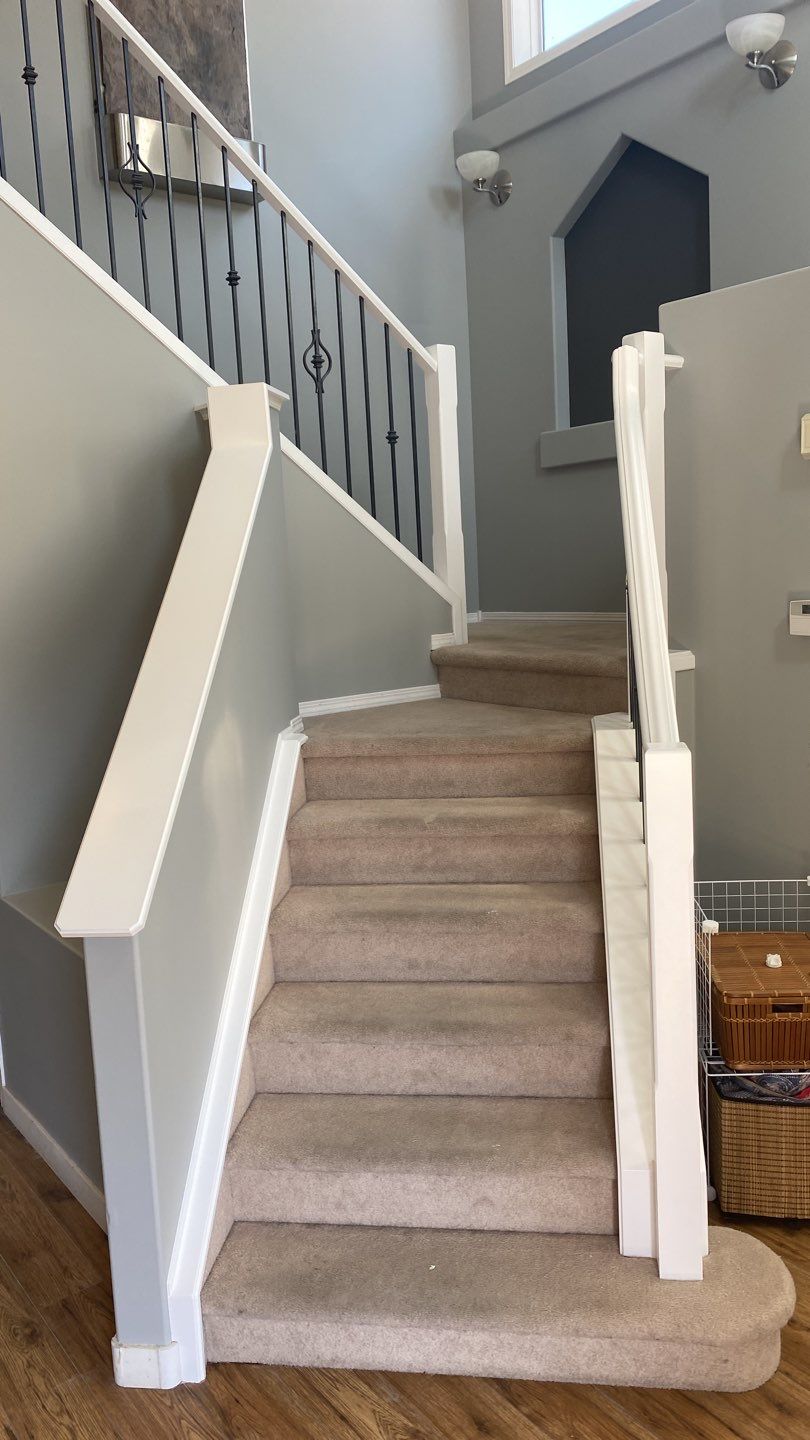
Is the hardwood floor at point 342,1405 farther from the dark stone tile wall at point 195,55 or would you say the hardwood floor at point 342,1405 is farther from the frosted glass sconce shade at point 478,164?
the frosted glass sconce shade at point 478,164

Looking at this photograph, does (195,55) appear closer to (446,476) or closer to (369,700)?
(446,476)

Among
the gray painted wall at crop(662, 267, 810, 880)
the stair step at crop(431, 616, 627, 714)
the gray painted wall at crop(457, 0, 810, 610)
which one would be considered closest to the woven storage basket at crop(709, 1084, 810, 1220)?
the gray painted wall at crop(662, 267, 810, 880)

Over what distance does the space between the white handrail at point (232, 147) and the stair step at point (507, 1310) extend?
2987 mm

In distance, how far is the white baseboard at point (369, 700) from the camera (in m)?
3.60

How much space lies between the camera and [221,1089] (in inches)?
92.7

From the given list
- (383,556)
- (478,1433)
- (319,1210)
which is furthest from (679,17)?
(478,1433)

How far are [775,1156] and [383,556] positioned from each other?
2.24m

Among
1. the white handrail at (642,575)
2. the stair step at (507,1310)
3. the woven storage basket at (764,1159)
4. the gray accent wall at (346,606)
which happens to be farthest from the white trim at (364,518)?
the stair step at (507,1310)

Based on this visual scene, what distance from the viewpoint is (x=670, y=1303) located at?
6.58ft

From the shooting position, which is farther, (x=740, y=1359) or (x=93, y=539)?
(x=93, y=539)

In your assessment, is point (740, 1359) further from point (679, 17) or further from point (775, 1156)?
point (679, 17)

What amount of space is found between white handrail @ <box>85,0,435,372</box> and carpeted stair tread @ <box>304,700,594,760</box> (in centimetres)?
140

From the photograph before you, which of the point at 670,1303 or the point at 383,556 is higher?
the point at 383,556

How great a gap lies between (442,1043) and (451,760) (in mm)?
936
